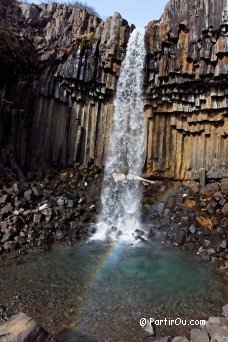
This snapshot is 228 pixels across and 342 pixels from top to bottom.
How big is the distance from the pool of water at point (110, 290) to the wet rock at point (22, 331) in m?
1.30

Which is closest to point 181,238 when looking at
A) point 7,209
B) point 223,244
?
point 223,244

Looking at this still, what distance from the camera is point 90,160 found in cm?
1720

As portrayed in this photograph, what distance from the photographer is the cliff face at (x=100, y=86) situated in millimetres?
14508

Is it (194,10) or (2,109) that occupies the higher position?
(194,10)

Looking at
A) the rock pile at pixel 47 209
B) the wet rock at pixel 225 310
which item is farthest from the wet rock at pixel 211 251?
the rock pile at pixel 47 209

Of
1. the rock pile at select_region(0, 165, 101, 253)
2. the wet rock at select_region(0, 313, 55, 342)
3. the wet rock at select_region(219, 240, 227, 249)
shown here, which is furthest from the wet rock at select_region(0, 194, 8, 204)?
the wet rock at select_region(219, 240, 227, 249)

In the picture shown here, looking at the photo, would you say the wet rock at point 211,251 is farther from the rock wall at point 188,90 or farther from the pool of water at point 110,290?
the rock wall at point 188,90

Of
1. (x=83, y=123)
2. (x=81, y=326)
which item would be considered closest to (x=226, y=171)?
(x=83, y=123)

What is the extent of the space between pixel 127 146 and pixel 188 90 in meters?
4.16

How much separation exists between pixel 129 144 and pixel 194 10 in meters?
6.92

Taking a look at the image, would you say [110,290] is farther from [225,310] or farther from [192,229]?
[192,229]

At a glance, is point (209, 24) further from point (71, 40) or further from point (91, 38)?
point (71, 40)

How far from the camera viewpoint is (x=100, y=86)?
16625 mm

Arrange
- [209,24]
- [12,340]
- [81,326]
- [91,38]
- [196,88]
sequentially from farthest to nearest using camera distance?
[91,38], [196,88], [209,24], [81,326], [12,340]
